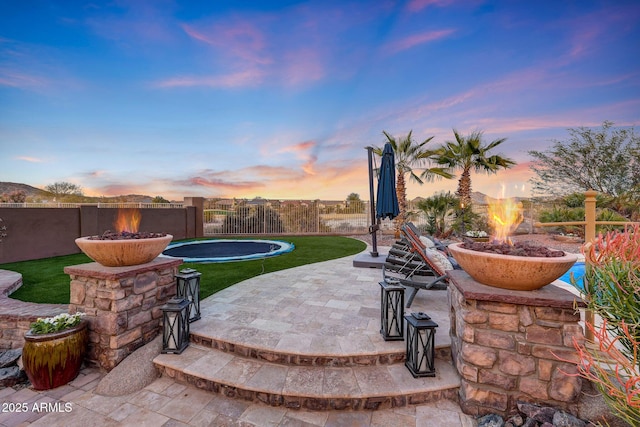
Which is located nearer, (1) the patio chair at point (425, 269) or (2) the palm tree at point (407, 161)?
(1) the patio chair at point (425, 269)

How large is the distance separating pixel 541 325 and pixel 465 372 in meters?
0.70

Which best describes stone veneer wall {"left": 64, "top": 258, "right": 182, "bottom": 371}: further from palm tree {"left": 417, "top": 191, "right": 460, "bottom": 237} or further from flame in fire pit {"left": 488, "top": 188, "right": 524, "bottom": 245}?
palm tree {"left": 417, "top": 191, "right": 460, "bottom": 237}

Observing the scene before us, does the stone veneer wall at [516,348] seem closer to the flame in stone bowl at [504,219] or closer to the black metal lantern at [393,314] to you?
the flame in stone bowl at [504,219]

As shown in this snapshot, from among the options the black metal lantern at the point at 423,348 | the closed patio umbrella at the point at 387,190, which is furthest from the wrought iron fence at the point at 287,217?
the black metal lantern at the point at 423,348

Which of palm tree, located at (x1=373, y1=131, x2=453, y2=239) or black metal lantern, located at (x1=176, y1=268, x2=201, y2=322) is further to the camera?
palm tree, located at (x1=373, y1=131, x2=453, y2=239)

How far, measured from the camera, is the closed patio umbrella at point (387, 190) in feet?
19.2

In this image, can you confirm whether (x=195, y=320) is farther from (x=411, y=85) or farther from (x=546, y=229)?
(x=546, y=229)

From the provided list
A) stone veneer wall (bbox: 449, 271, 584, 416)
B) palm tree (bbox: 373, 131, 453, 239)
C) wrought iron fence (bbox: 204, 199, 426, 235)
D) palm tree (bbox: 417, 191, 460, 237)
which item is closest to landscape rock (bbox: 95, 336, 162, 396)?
stone veneer wall (bbox: 449, 271, 584, 416)

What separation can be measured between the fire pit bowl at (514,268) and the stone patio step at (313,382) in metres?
1.02

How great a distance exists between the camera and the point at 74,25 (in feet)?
21.3

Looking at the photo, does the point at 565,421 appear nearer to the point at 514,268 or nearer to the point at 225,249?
the point at 514,268

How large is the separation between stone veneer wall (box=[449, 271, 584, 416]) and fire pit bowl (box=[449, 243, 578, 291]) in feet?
0.27

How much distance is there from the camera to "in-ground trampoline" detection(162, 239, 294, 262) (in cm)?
799

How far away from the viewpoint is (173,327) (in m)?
2.66
